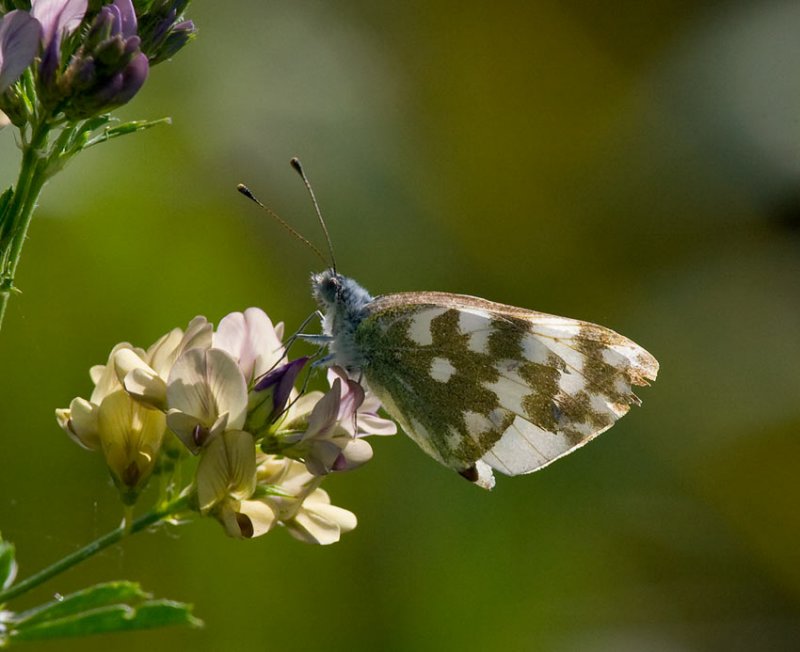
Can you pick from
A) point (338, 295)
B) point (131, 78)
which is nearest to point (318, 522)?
point (338, 295)

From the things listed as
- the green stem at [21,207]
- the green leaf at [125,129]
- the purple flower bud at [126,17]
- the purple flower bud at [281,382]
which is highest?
the purple flower bud at [126,17]

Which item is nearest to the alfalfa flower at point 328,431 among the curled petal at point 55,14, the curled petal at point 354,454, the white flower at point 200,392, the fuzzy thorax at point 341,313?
the curled petal at point 354,454

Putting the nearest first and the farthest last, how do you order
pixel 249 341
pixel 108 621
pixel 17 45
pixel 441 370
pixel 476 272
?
pixel 17 45, pixel 108 621, pixel 249 341, pixel 441 370, pixel 476 272

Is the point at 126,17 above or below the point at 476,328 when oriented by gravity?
above

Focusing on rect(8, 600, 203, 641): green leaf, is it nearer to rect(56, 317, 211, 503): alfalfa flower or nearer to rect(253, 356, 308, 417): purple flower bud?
rect(56, 317, 211, 503): alfalfa flower

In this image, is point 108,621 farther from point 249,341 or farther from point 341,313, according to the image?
point 341,313

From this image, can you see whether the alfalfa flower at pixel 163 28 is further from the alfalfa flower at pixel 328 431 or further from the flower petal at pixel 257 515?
the flower petal at pixel 257 515

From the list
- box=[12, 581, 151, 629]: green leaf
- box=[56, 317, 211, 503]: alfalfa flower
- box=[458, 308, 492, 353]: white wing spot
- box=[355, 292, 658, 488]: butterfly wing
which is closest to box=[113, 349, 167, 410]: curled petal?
box=[56, 317, 211, 503]: alfalfa flower
